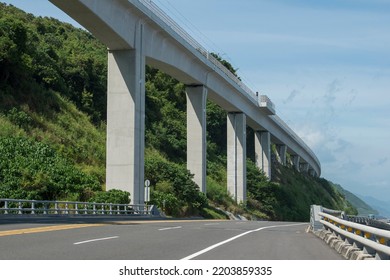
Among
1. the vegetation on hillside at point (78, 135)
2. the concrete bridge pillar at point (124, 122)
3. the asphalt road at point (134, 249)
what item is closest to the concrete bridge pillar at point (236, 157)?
the vegetation on hillside at point (78, 135)

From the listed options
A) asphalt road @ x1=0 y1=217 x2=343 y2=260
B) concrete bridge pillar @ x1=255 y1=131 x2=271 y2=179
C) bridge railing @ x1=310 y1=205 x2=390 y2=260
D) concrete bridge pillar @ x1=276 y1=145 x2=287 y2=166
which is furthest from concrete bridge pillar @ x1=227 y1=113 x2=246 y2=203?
asphalt road @ x1=0 y1=217 x2=343 y2=260

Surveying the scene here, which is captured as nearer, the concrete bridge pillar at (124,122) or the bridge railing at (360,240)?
the bridge railing at (360,240)

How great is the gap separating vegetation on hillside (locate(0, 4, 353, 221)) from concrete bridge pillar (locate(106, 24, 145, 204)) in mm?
1369

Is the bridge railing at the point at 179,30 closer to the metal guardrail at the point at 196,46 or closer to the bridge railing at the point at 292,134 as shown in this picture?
the metal guardrail at the point at 196,46

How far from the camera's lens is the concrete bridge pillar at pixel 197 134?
54.9m

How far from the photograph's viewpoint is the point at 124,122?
124 ft

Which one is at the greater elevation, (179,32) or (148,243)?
(179,32)

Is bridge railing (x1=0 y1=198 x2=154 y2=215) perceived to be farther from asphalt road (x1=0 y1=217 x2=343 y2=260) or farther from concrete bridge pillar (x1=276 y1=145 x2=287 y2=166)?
concrete bridge pillar (x1=276 y1=145 x2=287 y2=166)

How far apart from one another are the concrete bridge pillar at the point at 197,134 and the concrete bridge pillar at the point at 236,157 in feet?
38.8

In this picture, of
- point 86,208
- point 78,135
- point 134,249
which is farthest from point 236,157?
point 134,249

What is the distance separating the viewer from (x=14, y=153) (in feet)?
138
